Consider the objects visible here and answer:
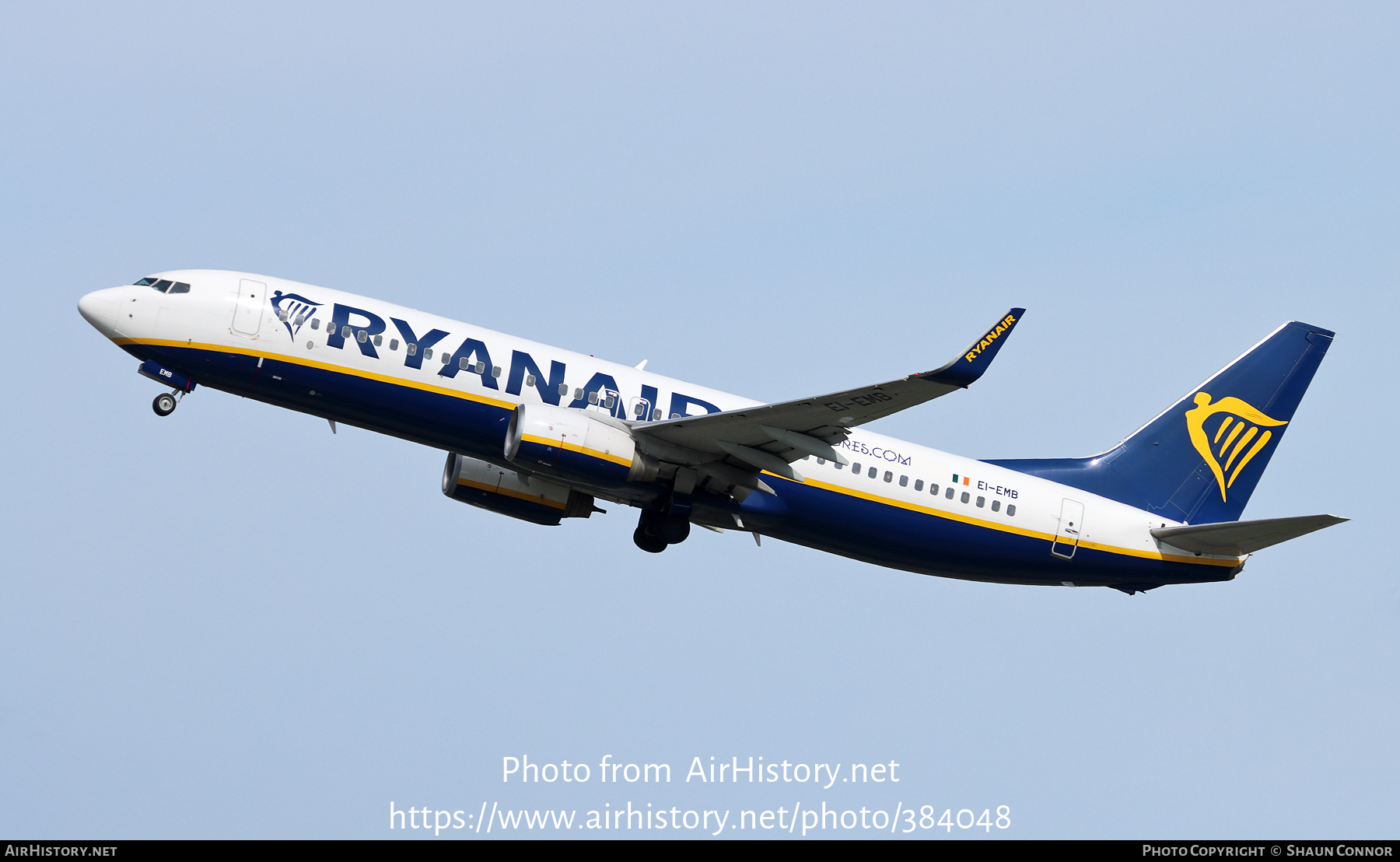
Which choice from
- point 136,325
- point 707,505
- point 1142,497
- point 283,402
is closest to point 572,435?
point 707,505

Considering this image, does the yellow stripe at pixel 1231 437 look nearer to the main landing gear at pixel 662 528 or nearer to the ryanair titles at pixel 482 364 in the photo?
the main landing gear at pixel 662 528

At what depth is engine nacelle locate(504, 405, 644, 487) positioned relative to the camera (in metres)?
32.8

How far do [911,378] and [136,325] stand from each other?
18.2m

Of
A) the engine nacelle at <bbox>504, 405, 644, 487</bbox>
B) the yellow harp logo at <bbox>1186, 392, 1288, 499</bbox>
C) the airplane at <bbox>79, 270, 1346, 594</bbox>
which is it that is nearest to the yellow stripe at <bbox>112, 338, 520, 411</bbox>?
the airplane at <bbox>79, 270, 1346, 594</bbox>

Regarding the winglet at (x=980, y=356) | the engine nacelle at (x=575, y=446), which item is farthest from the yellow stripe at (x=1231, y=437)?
the engine nacelle at (x=575, y=446)

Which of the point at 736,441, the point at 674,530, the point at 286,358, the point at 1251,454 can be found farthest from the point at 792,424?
the point at 1251,454

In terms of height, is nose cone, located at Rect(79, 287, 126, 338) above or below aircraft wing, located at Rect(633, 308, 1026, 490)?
above

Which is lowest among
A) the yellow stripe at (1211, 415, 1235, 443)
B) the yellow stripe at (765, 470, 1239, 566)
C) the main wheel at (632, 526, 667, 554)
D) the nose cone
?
the main wheel at (632, 526, 667, 554)

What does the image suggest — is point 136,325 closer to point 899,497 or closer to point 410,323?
point 410,323

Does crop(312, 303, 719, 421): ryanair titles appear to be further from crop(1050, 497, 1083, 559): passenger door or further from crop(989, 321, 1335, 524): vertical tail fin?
crop(989, 321, 1335, 524): vertical tail fin

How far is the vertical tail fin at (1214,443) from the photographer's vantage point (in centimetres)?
4047

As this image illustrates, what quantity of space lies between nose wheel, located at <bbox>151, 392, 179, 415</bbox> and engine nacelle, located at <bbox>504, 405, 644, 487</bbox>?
8256 mm

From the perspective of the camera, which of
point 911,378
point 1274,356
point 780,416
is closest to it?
point 911,378
